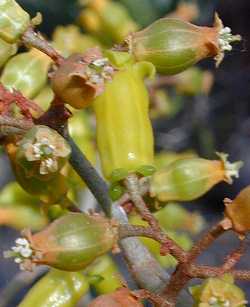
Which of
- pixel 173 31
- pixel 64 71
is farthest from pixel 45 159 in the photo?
pixel 173 31

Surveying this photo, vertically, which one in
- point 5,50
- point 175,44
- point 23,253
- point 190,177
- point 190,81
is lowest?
point 190,81

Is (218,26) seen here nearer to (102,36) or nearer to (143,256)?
(143,256)

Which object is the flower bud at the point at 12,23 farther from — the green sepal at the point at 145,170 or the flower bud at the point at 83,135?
the flower bud at the point at 83,135

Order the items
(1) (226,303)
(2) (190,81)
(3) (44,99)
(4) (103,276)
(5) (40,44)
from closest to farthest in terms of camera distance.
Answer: (1) (226,303), (5) (40,44), (4) (103,276), (3) (44,99), (2) (190,81)

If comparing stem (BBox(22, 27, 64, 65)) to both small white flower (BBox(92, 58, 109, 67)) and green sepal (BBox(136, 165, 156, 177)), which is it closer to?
small white flower (BBox(92, 58, 109, 67))

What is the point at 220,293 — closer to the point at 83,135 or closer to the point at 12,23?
the point at 12,23

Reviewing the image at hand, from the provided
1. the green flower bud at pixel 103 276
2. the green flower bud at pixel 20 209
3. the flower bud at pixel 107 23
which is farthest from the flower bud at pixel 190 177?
the flower bud at pixel 107 23

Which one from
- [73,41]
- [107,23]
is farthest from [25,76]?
[107,23]
